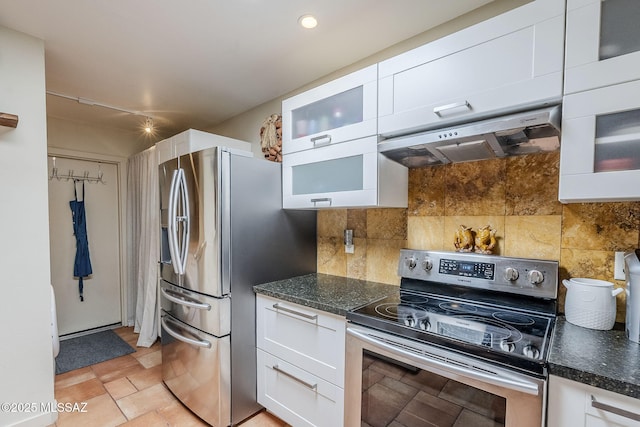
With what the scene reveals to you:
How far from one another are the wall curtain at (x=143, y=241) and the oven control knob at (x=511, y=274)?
10.2 feet

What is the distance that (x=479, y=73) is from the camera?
1293mm

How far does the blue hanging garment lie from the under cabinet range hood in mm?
3613

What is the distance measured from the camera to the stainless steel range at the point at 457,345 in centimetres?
100

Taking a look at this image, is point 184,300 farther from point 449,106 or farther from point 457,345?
point 449,106

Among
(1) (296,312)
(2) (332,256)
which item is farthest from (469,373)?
(2) (332,256)

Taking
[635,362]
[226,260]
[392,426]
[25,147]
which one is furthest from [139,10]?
[635,362]

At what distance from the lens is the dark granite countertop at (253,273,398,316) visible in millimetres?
1581

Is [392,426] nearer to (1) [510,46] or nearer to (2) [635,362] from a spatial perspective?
(2) [635,362]

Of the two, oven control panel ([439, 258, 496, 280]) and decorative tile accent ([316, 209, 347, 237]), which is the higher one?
decorative tile accent ([316, 209, 347, 237])

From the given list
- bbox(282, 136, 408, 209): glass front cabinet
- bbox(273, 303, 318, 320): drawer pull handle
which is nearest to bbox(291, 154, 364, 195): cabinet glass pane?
bbox(282, 136, 408, 209): glass front cabinet

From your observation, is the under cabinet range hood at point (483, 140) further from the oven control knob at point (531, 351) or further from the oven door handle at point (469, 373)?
the oven door handle at point (469, 373)

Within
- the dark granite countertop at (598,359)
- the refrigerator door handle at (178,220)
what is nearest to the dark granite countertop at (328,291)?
the refrigerator door handle at (178,220)

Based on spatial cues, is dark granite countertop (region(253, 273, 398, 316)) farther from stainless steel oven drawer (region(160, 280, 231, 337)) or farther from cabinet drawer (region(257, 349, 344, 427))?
cabinet drawer (region(257, 349, 344, 427))

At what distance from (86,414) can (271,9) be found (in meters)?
2.86
